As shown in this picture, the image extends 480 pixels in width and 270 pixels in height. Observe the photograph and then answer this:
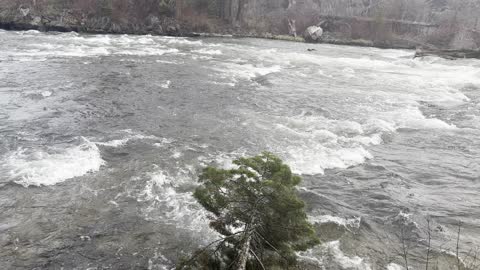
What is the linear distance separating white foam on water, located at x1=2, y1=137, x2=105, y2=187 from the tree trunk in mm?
5562

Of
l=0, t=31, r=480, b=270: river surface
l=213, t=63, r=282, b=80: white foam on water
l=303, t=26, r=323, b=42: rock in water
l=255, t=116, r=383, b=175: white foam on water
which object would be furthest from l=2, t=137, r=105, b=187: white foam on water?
l=303, t=26, r=323, b=42: rock in water

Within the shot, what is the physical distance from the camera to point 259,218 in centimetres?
615

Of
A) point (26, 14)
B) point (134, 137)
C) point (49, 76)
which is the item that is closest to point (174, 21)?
point (26, 14)

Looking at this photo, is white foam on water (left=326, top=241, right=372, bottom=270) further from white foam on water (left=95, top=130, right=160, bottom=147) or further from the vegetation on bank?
white foam on water (left=95, top=130, right=160, bottom=147)

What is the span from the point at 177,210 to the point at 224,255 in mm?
2562

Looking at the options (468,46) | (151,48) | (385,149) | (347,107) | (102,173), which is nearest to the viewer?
(102,173)

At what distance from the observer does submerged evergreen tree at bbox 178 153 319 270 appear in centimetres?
592

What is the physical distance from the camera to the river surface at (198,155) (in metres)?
7.41

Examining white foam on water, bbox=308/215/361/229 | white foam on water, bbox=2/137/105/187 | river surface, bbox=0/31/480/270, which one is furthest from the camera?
white foam on water, bbox=2/137/105/187

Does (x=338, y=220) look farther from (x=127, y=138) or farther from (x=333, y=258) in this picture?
(x=127, y=138)

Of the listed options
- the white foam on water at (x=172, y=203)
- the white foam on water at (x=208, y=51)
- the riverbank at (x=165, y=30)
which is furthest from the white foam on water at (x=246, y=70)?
the riverbank at (x=165, y=30)

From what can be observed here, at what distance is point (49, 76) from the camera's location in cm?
1955

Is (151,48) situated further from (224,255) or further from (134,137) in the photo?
(224,255)

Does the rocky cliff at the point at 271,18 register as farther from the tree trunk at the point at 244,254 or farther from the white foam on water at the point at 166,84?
the tree trunk at the point at 244,254
